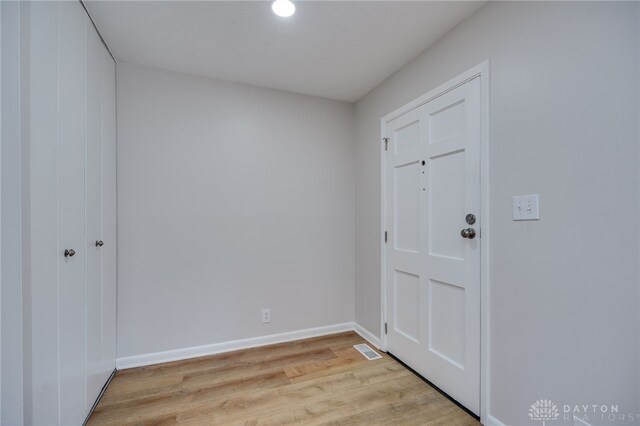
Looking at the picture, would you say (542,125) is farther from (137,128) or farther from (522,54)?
(137,128)

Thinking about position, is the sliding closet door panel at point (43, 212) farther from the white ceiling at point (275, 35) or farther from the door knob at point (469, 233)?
the door knob at point (469, 233)

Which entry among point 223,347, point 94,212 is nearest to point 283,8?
point 94,212

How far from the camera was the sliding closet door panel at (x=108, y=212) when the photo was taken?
1891 mm

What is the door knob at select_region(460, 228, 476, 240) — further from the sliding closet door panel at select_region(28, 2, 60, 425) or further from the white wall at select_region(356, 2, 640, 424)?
the sliding closet door panel at select_region(28, 2, 60, 425)

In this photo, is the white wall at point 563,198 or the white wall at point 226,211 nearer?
the white wall at point 563,198

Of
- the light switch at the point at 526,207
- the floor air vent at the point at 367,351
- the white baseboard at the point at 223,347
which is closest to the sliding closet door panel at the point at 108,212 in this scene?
the white baseboard at the point at 223,347

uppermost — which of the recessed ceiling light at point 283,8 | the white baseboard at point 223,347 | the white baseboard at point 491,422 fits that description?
the recessed ceiling light at point 283,8

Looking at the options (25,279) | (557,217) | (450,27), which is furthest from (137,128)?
(557,217)

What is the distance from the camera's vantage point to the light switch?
132cm

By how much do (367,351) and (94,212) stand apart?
2.36 metres

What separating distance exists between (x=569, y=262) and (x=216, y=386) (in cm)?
223

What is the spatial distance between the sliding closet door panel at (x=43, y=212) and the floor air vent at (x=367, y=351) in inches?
78.8

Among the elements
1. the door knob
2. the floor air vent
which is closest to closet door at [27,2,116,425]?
the floor air vent

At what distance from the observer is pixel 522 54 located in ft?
4.55
